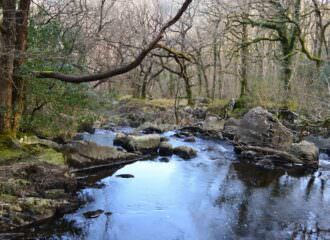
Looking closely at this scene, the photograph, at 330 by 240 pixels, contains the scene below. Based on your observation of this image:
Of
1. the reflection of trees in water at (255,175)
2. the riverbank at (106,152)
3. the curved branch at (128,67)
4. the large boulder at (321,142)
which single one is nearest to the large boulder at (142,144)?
the riverbank at (106,152)

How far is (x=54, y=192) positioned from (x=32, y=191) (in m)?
0.60

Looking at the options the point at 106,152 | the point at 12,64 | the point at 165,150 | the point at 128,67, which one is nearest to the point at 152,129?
the point at 165,150

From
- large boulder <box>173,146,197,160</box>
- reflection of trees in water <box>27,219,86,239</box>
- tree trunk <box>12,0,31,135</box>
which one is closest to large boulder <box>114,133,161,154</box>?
large boulder <box>173,146,197,160</box>

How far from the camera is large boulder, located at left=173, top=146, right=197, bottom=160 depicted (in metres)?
15.6

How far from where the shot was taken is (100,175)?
1201 centimetres

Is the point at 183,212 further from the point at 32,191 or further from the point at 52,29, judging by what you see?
the point at 52,29

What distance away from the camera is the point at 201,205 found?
9.80 meters

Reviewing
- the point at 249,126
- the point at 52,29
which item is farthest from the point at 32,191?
the point at 249,126

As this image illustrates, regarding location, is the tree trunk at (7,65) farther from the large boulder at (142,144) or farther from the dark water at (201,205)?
the large boulder at (142,144)

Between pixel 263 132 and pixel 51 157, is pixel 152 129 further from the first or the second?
pixel 51 157

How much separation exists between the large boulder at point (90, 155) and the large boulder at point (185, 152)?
8.14 ft

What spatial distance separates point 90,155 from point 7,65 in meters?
4.02

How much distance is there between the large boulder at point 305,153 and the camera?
14.8 m

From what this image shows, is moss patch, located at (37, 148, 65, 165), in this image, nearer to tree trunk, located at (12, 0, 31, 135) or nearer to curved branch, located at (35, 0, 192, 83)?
tree trunk, located at (12, 0, 31, 135)
